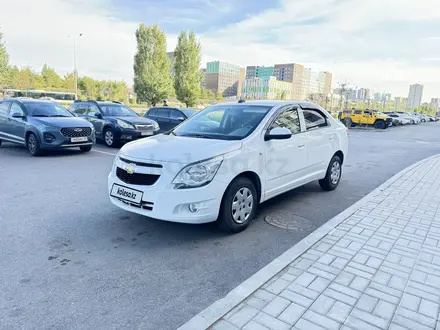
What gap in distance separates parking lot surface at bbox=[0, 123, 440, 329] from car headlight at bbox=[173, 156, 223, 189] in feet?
2.46

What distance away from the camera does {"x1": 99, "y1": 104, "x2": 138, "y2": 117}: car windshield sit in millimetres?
12060

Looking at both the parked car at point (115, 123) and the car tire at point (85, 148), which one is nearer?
the car tire at point (85, 148)

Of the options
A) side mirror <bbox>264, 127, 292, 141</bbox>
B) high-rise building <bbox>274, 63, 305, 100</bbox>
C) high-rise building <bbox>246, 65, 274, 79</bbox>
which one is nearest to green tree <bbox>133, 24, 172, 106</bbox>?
side mirror <bbox>264, 127, 292, 141</bbox>

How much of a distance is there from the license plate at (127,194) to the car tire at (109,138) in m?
7.68

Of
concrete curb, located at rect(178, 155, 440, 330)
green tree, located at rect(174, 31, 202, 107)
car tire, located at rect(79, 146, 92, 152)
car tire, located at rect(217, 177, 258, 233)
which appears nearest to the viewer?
concrete curb, located at rect(178, 155, 440, 330)

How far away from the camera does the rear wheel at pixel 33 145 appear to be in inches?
353

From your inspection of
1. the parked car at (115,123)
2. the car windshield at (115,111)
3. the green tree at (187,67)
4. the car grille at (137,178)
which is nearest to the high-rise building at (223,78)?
the green tree at (187,67)

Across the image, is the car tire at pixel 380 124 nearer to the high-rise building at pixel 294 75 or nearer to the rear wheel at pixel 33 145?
the rear wheel at pixel 33 145

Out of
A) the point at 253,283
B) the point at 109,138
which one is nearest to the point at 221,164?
the point at 253,283

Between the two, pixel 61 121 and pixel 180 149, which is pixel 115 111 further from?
pixel 180 149

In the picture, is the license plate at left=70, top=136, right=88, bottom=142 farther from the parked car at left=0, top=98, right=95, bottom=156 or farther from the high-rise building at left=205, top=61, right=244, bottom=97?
the high-rise building at left=205, top=61, right=244, bottom=97

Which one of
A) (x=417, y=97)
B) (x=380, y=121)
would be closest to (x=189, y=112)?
(x=380, y=121)

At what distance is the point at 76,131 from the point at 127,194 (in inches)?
249

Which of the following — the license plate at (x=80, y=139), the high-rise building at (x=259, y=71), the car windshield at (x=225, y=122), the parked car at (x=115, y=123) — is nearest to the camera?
the car windshield at (x=225, y=122)
